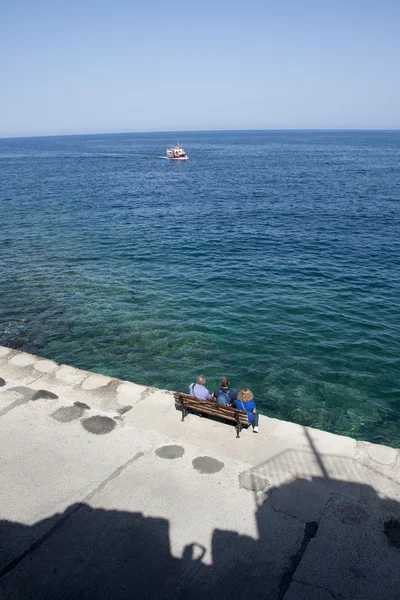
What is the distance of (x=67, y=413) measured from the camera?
36.8ft

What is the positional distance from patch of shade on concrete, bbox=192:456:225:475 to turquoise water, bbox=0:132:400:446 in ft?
14.6

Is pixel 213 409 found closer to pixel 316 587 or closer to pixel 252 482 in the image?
pixel 252 482

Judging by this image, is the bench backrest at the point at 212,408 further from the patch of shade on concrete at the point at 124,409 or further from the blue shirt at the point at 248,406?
the patch of shade on concrete at the point at 124,409

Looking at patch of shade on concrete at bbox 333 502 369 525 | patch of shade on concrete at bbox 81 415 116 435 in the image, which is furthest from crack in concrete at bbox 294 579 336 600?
patch of shade on concrete at bbox 81 415 116 435

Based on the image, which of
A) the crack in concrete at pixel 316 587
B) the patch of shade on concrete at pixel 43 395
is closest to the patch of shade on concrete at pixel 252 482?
the crack in concrete at pixel 316 587

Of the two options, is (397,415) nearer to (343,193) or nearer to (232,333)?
(232,333)

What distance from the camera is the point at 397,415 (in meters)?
13.4

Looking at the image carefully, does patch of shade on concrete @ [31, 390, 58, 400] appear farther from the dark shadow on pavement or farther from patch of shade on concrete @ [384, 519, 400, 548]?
patch of shade on concrete @ [384, 519, 400, 548]

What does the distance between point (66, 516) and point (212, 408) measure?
13.1 feet

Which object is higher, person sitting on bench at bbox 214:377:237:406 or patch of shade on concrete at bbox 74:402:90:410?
person sitting on bench at bbox 214:377:237:406

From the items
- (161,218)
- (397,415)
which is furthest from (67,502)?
(161,218)

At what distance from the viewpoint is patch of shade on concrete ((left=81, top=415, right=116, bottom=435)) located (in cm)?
1054

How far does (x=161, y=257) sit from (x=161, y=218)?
1263cm

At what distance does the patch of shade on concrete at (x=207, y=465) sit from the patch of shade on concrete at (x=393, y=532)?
329cm
